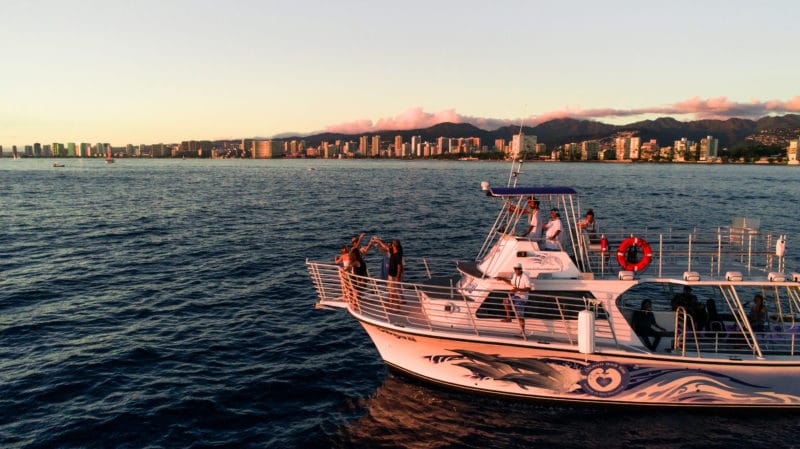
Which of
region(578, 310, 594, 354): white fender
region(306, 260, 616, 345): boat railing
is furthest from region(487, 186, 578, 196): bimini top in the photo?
region(578, 310, 594, 354): white fender

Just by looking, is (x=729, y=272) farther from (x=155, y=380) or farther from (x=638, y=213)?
(x=638, y=213)

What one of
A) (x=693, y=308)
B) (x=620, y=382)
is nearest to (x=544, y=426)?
(x=620, y=382)

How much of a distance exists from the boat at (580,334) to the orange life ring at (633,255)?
24 millimetres

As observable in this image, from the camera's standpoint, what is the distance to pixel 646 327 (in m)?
11.8

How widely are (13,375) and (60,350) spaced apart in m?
1.74

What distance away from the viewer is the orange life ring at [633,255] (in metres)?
11.7

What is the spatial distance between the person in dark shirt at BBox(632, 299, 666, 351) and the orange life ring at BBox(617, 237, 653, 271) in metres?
1.06

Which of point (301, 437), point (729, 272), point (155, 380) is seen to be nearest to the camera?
point (301, 437)

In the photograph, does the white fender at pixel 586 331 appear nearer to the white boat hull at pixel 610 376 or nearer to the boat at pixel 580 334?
the boat at pixel 580 334

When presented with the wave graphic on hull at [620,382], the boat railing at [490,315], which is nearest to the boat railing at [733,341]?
the wave graphic on hull at [620,382]

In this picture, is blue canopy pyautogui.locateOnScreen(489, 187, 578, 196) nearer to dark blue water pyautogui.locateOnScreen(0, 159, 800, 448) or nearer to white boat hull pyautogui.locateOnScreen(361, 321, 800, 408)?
white boat hull pyautogui.locateOnScreen(361, 321, 800, 408)

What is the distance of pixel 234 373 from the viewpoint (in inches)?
537

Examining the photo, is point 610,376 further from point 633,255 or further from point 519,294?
point 633,255

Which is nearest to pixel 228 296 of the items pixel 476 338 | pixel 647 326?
pixel 476 338
